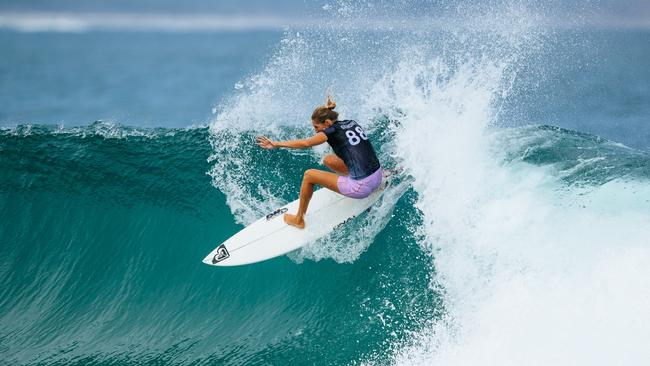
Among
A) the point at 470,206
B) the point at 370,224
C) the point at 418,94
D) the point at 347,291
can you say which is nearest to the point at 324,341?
the point at 347,291

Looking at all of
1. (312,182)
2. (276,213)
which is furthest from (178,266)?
(312,182)

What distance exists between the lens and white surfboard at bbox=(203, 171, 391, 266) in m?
6.23

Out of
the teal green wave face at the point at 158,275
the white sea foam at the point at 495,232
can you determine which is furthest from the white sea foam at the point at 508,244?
the teal green wave face at the point at 158,275

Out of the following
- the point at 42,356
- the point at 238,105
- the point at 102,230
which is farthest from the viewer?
the point at 238,105

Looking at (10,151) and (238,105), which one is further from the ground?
(10,151)

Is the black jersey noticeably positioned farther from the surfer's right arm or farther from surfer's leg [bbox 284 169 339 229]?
surfer's leg [bbox 284 169 339 229]

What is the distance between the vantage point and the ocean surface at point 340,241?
5.65 m

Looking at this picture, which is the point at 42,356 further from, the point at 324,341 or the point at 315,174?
the point at 315,174

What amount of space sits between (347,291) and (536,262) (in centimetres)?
203

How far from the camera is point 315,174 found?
5809 millimetres

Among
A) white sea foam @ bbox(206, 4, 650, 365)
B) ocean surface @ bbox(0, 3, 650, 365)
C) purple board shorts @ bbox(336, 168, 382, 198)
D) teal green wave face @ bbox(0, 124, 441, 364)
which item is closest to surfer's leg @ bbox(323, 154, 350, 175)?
purple board shorts @ bbox(336, 168, 382, 198)

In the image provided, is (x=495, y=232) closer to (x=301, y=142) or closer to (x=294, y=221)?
(x=294, y=221)

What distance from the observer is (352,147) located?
221 inches

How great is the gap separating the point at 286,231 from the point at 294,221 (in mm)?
157
